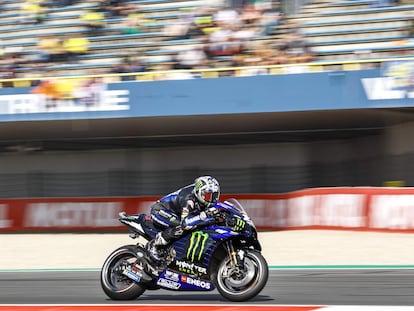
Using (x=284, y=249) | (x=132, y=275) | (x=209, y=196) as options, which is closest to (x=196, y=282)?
(x=132, y=275)

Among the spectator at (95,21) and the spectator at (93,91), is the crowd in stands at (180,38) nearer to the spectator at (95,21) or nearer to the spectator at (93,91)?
the spectator at (95,21)

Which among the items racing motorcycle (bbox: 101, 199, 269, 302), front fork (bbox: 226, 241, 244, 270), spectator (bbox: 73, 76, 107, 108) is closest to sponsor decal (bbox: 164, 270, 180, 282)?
racing motorcycle (bbox: 101, 199, 269, 302)

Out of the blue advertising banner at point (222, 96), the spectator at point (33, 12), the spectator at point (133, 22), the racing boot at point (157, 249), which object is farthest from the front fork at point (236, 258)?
the spectator at point (33, 12)

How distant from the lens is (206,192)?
25.9 feet

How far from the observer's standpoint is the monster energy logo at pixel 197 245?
7926 millimetres

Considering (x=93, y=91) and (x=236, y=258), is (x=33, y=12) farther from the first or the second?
(x=236, y=258)

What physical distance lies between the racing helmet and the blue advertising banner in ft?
29.6

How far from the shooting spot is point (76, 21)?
2053cm

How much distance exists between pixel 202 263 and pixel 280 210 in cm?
1037

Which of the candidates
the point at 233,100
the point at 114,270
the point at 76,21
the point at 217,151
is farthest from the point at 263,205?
the point at 114,270

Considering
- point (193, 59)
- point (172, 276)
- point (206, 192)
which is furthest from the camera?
point (193, 59)

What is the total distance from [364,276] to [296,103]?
711 cm

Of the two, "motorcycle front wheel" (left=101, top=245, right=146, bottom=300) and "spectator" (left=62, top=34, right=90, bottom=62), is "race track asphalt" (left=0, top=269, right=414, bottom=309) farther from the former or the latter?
"spectator" (left=62, top=34, right=90, bottom=62)

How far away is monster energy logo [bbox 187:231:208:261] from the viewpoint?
26.0ft
